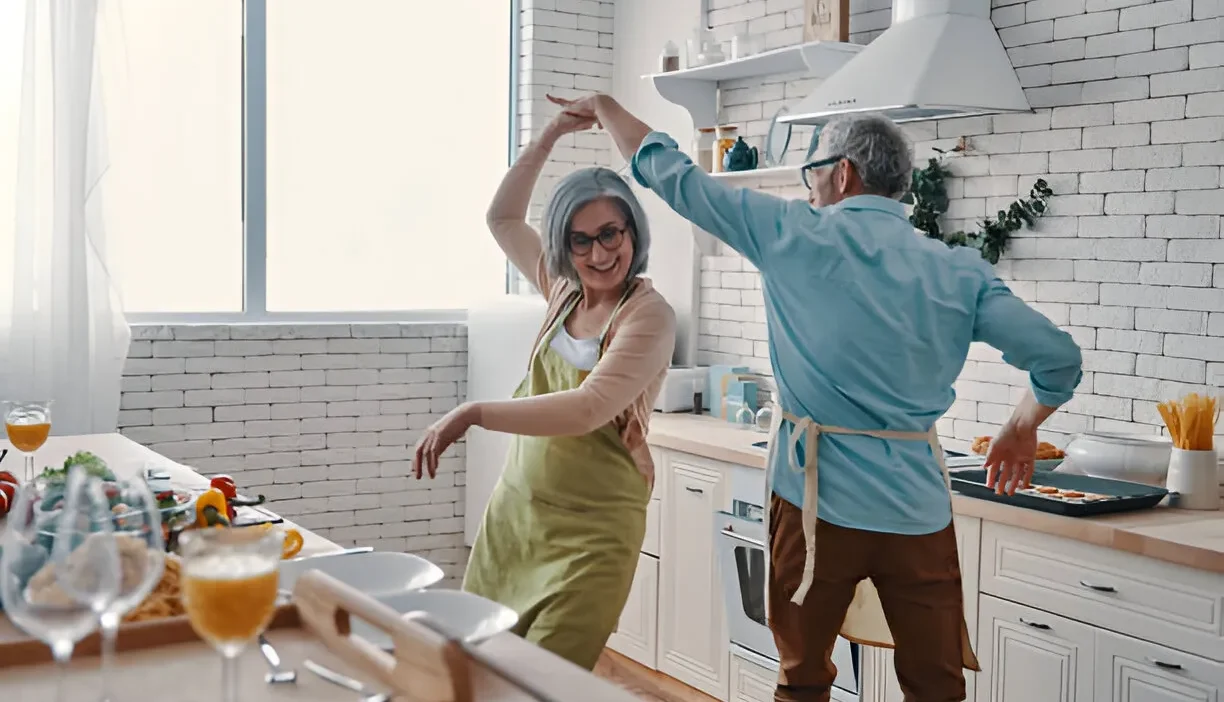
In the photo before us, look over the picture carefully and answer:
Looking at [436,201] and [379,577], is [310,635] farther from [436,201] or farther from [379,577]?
[436,201]

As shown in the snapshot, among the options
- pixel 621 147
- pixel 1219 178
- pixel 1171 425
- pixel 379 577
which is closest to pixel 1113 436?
pixel 1171 425

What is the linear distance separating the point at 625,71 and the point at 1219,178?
2.80 meters

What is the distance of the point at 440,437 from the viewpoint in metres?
2.13

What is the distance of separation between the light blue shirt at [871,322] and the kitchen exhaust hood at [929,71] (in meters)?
0.98

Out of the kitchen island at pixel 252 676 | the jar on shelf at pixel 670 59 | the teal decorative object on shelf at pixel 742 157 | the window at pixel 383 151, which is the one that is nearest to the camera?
the kitchen island at pixel 252 676

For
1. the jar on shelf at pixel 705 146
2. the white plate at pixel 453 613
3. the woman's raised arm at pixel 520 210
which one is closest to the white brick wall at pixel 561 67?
the jar on shelf at pixel 705 146

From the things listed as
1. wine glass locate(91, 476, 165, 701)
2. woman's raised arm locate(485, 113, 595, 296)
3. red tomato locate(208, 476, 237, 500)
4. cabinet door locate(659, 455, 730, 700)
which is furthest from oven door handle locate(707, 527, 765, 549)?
wine glass locate(91, 476, 165, 701)

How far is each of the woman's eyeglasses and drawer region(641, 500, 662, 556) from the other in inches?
77.9

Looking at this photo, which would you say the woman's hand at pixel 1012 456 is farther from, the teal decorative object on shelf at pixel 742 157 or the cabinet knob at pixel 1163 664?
the teal decorative object on shelf at pixel 742 157

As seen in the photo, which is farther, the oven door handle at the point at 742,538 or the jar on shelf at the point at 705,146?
the jar on shelf at the point at 705,146

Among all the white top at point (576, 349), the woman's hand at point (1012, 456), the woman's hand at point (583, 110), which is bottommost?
the woman's hand at point (1012, 456)

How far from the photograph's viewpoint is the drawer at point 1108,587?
266cm

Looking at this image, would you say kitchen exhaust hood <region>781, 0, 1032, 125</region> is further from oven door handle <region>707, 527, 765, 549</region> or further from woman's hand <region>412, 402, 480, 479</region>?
woman's hand <region>412, 402, 480, 479</region>

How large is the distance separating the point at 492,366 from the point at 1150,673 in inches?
117
